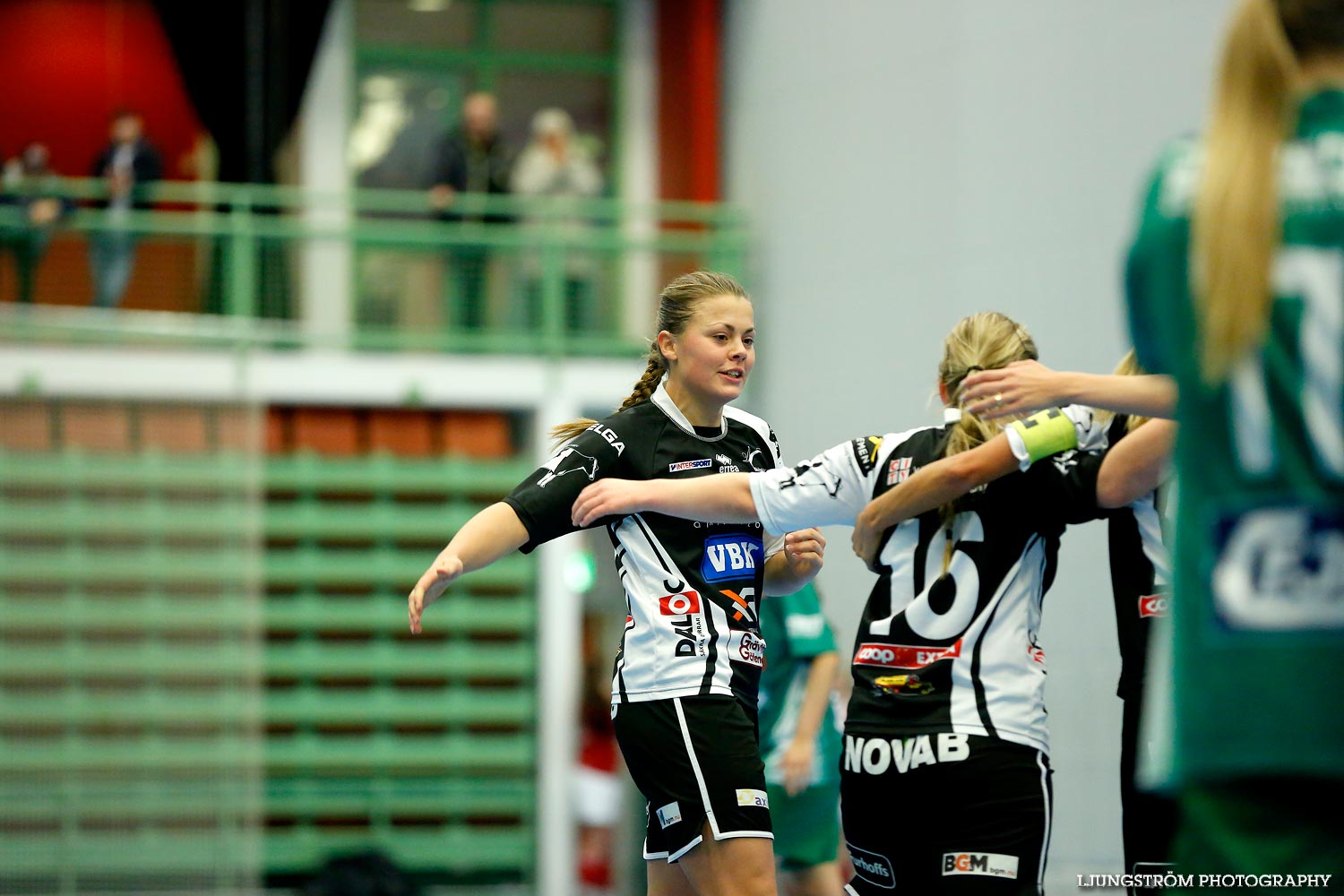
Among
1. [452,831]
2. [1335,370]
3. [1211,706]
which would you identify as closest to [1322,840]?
[1211,706]

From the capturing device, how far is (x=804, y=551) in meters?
4.36

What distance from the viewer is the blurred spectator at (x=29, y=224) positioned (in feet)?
42.0

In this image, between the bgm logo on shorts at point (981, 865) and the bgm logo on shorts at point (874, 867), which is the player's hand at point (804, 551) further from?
the bgm logo on shorts at point (981, 865)

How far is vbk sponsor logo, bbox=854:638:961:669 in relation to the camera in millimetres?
3930

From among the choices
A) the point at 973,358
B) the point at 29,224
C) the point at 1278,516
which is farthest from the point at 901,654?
the point at 29,224

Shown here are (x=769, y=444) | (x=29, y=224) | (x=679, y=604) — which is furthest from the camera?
(x=29, y=224)

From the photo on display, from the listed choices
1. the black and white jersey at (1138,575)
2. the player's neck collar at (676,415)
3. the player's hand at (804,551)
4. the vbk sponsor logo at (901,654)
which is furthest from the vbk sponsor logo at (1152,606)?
the player's neck collar at (676,415)

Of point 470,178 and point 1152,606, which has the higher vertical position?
point 470,178

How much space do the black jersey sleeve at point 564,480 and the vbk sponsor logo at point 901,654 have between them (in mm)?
759

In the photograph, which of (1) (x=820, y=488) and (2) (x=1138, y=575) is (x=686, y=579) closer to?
(1) (x=820, y=488)

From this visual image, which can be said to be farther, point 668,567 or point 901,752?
point 668,567

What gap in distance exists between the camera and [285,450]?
45.5 feet

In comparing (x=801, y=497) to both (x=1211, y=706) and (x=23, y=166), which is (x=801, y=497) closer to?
(x=1211, y=706)

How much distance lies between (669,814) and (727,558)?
0.68m
